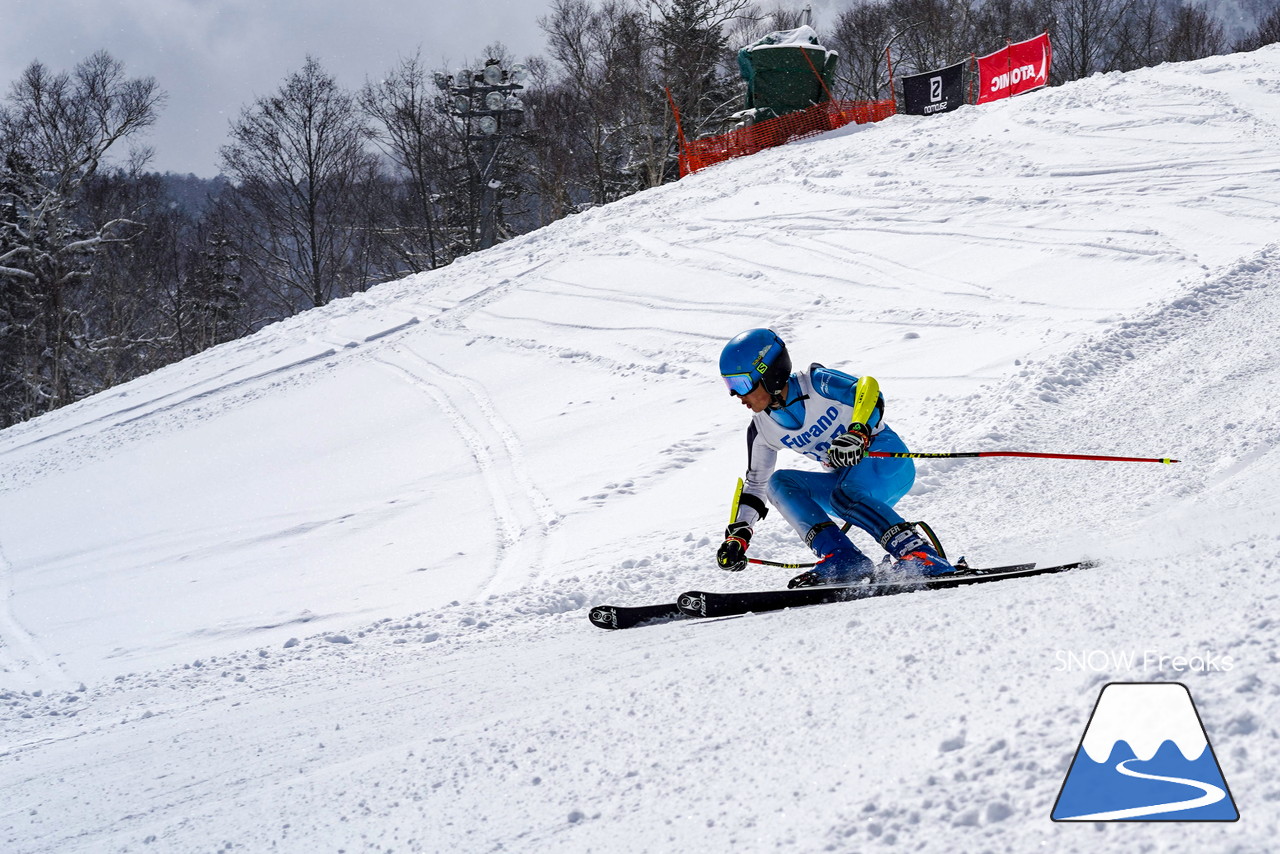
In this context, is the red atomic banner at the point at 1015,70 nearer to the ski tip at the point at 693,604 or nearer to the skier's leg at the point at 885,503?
the skier's leg at the point at 885,503

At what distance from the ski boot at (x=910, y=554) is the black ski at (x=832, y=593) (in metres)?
0.05

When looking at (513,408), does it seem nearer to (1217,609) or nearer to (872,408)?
(872,408)

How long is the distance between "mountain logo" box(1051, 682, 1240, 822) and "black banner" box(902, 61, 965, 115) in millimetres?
21209

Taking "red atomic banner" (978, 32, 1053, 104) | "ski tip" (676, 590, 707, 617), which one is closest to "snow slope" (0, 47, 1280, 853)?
"ski tip" (676, 590, 707, 617)

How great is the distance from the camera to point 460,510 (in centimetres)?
795

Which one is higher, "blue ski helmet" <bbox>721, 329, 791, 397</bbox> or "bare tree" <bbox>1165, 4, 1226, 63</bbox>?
"bare tree" <bbox>1165, 4, 1226, 63</bbox>

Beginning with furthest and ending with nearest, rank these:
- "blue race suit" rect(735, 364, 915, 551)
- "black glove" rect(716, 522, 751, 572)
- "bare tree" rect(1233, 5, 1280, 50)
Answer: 1. "bare tree" rect(1233, 5, 1280, 50)
2. "black glove" rect(716, 522, 751, 572)
3. "blue race suit" rect(735, 364, 915, 551)

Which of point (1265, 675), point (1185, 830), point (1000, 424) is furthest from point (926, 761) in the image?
point (1000, 424)

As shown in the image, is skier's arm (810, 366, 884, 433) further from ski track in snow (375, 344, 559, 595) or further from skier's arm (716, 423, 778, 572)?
ski track in snow (375, 344, 559, 595)

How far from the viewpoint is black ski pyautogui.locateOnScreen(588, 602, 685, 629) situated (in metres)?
4.54

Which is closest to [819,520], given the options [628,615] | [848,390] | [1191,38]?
[848,390]

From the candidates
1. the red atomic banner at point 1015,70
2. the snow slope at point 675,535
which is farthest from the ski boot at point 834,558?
the red atomic banner at point 1015,70

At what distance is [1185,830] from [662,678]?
1.83 meters

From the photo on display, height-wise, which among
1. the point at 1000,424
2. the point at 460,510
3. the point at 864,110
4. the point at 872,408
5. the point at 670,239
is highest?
the point at 864,110
